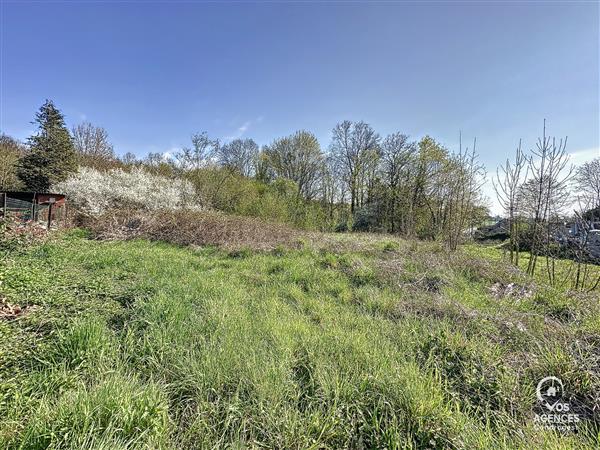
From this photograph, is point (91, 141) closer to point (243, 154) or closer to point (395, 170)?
point (243, 154)

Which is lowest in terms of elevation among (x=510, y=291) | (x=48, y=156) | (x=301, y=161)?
(x=510, y=291)

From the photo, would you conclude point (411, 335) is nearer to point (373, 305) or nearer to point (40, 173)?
point (373, 305)

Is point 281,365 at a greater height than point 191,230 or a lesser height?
lesser

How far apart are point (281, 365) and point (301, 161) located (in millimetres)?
21930

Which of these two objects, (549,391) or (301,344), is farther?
(301,344)

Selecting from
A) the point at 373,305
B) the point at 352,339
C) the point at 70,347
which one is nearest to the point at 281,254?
the point at 373,305

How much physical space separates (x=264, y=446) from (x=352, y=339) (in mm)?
1442

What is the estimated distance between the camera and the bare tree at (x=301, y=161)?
22.7 meters

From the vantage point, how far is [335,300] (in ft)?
14.5

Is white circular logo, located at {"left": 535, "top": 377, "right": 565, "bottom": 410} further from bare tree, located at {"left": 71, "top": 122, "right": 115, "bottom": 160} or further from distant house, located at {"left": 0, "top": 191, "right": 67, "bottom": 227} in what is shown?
bare tree, located at {"left": 71, "top": 122, "right": 115, "bottom": 160}

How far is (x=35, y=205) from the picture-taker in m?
10.0

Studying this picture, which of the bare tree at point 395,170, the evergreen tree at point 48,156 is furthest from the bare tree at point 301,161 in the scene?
the evergreen tree at point 48,156

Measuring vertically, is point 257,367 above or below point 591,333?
below

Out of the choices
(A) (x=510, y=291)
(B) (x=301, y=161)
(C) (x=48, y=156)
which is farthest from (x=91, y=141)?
(A) (x=510, y=291)
